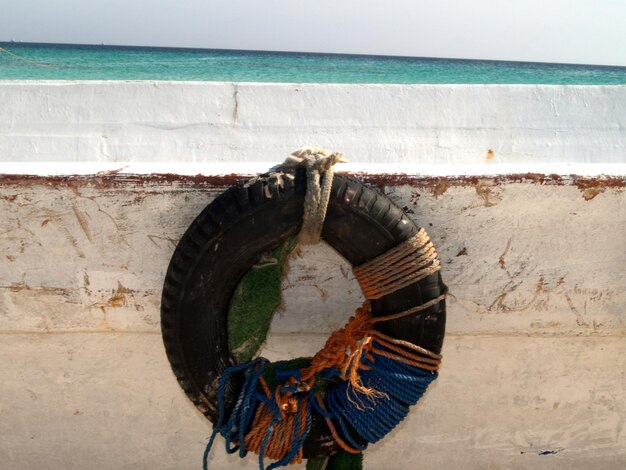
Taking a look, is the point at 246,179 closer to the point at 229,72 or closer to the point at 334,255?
the point at 334,255

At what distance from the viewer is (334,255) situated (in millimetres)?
1390

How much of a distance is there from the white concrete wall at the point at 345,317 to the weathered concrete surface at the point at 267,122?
203 cm

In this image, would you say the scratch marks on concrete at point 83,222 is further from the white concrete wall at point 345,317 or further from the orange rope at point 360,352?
the orange rope at point 360,352

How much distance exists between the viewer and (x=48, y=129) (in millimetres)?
3455

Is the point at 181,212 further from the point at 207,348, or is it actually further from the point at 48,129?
the point at 48,129

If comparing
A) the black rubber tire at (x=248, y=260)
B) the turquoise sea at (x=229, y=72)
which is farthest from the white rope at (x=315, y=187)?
the turquoise sea at (x=229, y=72)

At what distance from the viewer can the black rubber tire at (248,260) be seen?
118 cm

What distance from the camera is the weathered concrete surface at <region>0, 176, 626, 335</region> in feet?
4.28

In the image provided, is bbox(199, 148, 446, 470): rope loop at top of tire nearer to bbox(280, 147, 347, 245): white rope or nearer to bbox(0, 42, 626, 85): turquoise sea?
bbox(280, 147, 347, 245): white rope

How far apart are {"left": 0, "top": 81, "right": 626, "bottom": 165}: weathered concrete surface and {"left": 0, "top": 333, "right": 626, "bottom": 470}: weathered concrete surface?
6.66 feet

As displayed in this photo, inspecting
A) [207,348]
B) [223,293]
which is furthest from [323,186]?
[207,348]

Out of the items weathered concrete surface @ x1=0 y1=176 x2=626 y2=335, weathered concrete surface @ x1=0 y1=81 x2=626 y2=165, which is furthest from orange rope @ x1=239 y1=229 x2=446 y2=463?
weathered concrete surface @ x1=0 y1=81 x2=626 y2=165

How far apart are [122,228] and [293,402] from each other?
24.4 inches

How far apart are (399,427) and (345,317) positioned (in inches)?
15.6
